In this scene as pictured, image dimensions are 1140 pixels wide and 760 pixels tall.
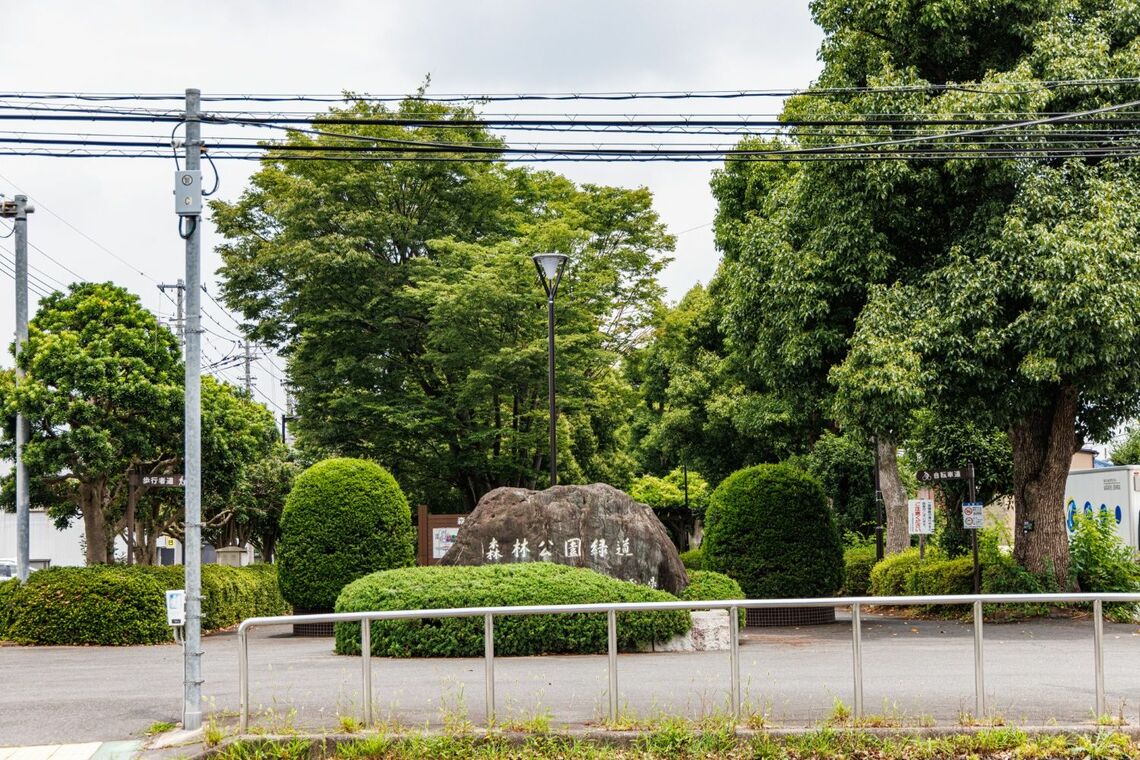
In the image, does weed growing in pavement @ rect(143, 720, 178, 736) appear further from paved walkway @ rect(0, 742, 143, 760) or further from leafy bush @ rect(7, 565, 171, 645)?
leafy bush @ rect(7, 565, 171, 645)

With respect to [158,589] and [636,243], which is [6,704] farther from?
[636,243]

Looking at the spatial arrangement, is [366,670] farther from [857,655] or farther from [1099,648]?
[1099,648]

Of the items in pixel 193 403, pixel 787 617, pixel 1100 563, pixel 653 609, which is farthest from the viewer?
pixel 1100 563

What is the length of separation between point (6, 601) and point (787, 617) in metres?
14.7

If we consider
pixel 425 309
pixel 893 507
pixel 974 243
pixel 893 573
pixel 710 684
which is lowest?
pixel 893 573

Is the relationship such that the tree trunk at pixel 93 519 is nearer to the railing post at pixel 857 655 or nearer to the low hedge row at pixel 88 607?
the low hedge row at pixel 88 607

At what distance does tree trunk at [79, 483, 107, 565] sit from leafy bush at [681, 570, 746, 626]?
12019mm

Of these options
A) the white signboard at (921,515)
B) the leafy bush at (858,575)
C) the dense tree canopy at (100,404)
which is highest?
the dense tree canopy at (100,404)

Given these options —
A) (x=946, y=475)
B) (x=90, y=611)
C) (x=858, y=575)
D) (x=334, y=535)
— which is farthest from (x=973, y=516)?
(x=90, y=611)

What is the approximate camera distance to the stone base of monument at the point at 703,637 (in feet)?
37.0

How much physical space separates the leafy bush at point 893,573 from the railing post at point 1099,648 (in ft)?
54.0

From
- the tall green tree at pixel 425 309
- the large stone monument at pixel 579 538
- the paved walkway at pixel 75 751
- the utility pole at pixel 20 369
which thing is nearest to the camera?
the paved walkway at pixel 75 751

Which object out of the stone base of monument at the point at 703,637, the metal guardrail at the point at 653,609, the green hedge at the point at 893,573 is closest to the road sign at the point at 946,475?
the green hedge at the point at 893,573

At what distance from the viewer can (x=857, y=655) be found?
9.93 meters
